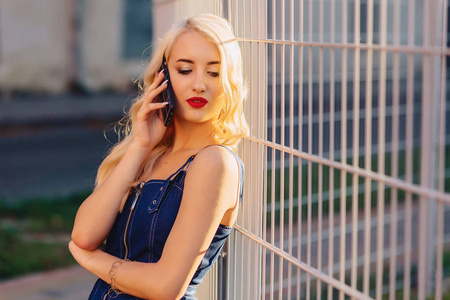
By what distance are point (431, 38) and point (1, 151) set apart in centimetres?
961

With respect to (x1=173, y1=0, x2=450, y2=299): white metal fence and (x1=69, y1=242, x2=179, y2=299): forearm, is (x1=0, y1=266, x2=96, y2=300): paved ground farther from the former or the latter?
(x1=69, y1=242, x2=179, y2=299): forearm

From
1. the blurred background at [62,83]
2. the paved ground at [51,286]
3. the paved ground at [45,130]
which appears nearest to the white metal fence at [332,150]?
the paved ground at [51,286]

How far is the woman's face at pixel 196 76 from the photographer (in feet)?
6.21

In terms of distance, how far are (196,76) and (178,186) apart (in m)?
0.34

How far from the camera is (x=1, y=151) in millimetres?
9891

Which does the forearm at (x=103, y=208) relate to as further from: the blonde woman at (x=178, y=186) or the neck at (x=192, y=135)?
the neck at (x=192, y=135)

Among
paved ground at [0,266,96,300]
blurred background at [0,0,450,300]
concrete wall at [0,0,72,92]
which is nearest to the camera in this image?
blurred background at [0,0,450,300]

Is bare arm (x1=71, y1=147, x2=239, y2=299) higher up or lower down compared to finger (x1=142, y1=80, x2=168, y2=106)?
lower down

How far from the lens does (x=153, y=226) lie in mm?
1852

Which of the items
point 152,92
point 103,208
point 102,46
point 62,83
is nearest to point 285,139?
point 152,92

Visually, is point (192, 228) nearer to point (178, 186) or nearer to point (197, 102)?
point (178, 186)

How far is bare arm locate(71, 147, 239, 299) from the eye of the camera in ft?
5.62

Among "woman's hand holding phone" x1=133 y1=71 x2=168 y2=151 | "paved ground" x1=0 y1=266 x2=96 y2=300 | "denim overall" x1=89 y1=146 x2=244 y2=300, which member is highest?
"woman's hand holding phone" x1=133 y1=71 x2=168 y2=151

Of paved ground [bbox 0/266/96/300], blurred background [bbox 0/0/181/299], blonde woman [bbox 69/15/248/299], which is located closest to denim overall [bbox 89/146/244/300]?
blonde woman [bbox 69/15/248/299]
